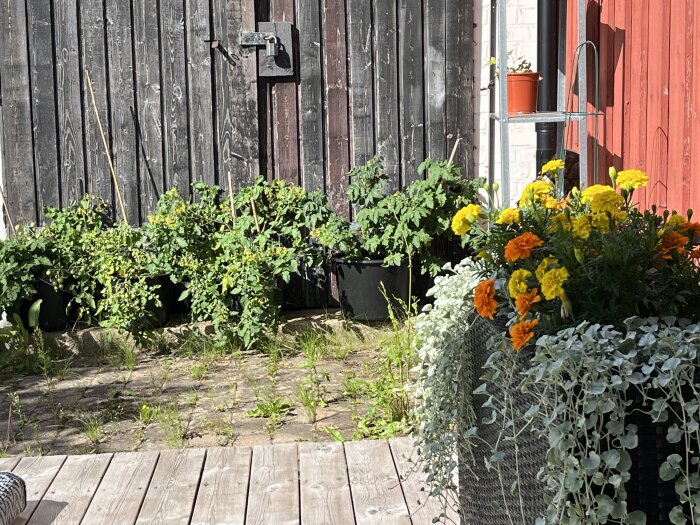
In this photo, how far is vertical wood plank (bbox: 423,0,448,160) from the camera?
5.94 meters

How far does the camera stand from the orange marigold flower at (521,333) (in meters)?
1.87

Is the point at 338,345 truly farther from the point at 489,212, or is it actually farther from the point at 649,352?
the point at 649,352

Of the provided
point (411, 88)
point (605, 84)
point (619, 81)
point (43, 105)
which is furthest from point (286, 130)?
point (619, 81)

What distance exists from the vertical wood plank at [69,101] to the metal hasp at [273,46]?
1.03 m

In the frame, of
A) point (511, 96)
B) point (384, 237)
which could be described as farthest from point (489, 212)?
point (384, 237)

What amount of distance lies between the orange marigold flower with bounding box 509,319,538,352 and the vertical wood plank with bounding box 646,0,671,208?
1.91 m

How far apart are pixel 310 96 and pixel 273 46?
37cm

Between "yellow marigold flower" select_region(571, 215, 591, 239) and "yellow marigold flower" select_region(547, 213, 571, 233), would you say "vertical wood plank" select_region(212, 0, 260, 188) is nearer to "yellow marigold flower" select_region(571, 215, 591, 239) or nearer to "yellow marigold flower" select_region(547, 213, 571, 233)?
"yellow marigold flower" select_region(547, 213, 571, 233)

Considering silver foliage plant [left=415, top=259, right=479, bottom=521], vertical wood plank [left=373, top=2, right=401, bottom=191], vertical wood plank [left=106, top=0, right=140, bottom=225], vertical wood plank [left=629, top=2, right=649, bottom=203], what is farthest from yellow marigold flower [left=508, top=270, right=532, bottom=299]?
vertical wood plank [left=106, top=0, right=140, bottom=225]

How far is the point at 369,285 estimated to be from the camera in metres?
5.68

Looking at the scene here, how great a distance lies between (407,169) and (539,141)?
1035mm

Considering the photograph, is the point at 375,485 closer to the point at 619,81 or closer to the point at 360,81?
the point at 619,81

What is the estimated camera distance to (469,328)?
7.77 feet

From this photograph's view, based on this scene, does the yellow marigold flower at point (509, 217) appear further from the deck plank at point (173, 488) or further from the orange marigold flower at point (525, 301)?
the deck plank at point (173, 488)
